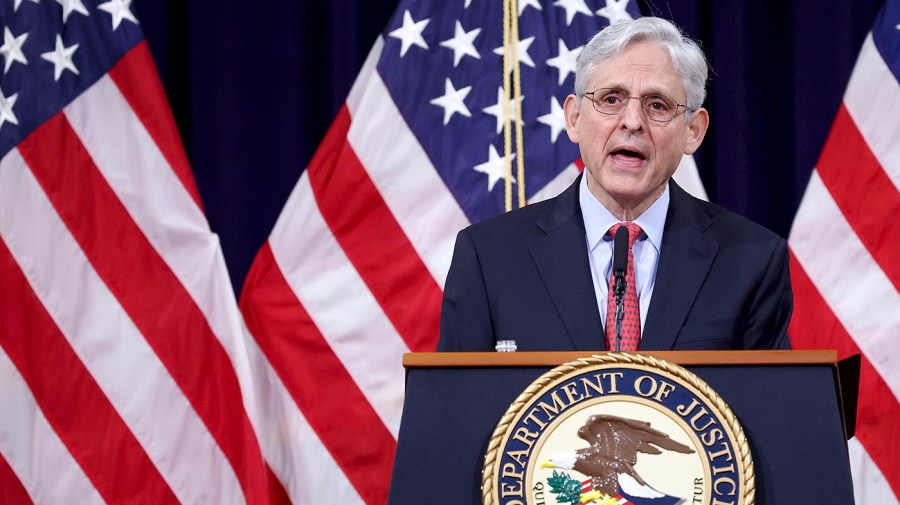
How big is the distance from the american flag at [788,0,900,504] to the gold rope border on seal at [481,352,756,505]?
185cm

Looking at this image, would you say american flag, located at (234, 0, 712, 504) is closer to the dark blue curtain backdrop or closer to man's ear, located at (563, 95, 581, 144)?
the dark blue curtain backdrop

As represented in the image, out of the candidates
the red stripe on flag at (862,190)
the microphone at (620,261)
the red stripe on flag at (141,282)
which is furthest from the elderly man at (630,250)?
the red stripe on flag at (141,282)

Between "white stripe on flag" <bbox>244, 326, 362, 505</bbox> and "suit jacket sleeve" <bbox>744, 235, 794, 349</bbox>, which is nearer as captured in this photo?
"suit jacket sleeve" <bbox>744, 235, 794, 349</bbox>

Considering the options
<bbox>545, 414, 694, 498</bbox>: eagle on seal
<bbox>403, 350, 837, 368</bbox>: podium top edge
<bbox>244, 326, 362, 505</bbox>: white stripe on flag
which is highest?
<bbox>244, 326, 362, 505</bbox>: white stripe on flag

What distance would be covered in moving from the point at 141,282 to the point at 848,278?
192cm

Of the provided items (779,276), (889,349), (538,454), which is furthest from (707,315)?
(889,349)

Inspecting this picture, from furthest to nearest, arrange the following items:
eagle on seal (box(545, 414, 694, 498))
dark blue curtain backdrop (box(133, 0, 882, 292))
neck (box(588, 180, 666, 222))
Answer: dark blue curtain backdrop (box(133, 0, 882, 292)), neck (box(588, 180, 666, 222)), eagle on seal (box(545, 414, 694, 498))

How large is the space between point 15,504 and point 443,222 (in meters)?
1.38

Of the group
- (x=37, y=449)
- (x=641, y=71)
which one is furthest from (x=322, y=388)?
(x=641, y=71)

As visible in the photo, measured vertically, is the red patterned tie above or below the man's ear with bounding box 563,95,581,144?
below

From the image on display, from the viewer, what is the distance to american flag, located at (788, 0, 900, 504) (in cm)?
288

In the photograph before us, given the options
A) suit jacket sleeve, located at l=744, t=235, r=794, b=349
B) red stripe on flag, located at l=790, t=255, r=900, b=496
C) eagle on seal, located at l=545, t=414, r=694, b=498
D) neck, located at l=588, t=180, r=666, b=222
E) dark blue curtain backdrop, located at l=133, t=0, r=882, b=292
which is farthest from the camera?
dark blue curtain backdrop, located at l=133, t=0, r=882, b=292

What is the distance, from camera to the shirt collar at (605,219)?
1793 millimetres

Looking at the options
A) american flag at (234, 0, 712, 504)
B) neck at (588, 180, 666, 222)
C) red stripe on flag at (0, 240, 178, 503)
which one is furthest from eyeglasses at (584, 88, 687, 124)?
red stripe on flag at (0, 240, 178, 503)
